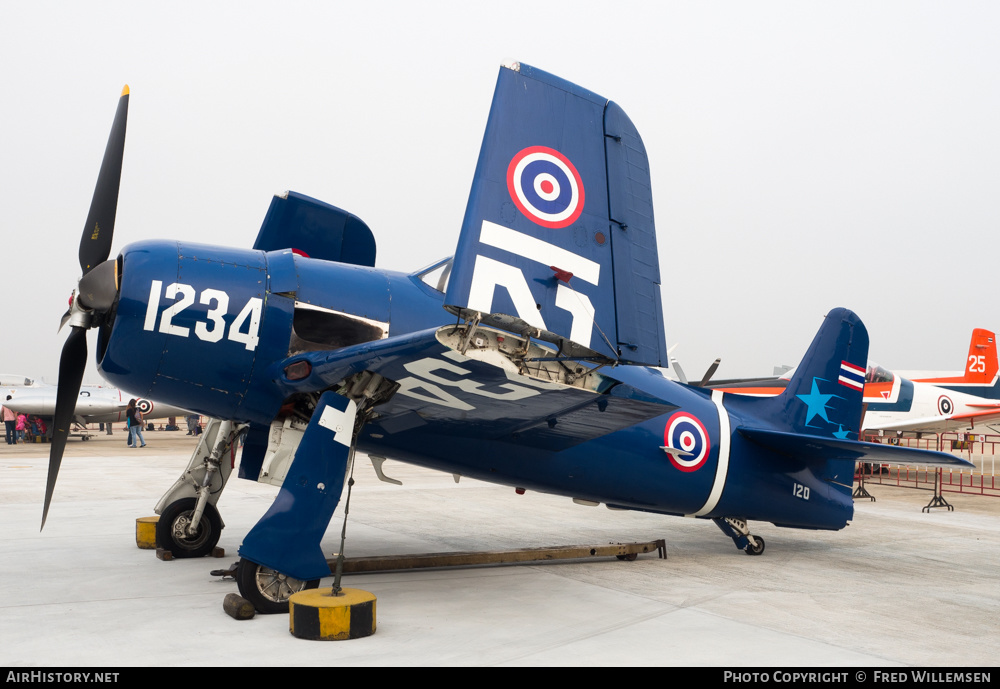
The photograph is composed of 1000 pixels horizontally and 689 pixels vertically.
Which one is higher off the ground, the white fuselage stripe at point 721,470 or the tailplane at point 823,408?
the tailplane at point 823,408

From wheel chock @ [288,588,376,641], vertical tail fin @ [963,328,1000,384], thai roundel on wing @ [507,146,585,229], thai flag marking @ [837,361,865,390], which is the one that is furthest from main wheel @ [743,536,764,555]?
vertical tail fin @ [963,328,1000,384]

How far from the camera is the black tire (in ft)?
23.8

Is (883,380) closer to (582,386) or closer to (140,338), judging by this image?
(582,386)

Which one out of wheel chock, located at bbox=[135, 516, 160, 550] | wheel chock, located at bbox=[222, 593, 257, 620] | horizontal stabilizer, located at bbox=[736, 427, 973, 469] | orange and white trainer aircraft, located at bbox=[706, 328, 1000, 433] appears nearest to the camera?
wheel chock, located at bbox=[222, 593, 257, 620]

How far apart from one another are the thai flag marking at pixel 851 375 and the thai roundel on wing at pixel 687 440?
7.69ft

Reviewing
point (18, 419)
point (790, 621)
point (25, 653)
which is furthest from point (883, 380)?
point (18, 419)

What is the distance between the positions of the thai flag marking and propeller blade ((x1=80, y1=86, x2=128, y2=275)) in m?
7.49

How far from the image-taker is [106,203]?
575cm

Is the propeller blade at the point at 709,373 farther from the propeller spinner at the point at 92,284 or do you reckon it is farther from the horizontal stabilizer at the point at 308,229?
the propeller spinner at the point at 92,284

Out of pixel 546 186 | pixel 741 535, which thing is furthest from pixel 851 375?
pixel 546 186

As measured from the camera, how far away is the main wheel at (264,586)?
5074 millimetres

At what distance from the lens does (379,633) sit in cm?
478

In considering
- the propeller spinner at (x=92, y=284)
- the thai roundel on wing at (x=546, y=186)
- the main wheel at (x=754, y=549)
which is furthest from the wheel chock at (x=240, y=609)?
the main wheel at (x=754, y=549)

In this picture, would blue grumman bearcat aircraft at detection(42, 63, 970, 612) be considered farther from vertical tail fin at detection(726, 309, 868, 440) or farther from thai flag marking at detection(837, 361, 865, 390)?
thai flag marking at detection(837, 361, 865, 390)
